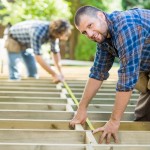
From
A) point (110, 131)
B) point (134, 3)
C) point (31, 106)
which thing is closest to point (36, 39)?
point (31, 106)

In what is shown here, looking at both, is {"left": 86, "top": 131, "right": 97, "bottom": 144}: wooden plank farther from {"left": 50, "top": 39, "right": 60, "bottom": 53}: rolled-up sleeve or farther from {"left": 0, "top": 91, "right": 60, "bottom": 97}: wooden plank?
{"left": 50, "top": 39, "right": 60, "bottom": 53}: rolled-up sleeve

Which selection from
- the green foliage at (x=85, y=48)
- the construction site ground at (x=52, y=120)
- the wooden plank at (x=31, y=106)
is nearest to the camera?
the construction site ground at (x=52, y=120)

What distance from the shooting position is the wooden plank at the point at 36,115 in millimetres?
3137

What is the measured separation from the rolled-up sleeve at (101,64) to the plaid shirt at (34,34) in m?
1.82

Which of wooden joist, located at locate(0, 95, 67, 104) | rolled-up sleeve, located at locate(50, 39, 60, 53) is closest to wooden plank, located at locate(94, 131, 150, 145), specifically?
wooden joist, located at locate(0, 95, 67, 104)

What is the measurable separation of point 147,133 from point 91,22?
88 centimetres

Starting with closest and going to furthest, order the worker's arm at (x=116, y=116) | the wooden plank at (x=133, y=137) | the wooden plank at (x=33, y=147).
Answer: the wooden plank at (x=33, y=147), the worker's arm at (x=116, y=116), the wooden plank at (x=133, y=137)

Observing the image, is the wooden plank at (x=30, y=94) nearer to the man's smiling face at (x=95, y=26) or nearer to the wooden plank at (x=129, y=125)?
the wooden plank at (x=129, y=125)

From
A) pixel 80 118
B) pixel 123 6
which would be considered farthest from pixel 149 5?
A: pixel 80 118

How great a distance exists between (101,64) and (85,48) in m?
10.9

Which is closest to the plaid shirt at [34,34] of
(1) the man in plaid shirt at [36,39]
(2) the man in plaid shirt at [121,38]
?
(1) the man in plaid shirt at [36,39]

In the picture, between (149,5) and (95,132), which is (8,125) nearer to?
(95,132)

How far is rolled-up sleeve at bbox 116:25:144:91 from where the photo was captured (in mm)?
2283

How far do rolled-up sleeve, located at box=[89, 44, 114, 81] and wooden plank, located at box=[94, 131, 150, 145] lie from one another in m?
0.52
